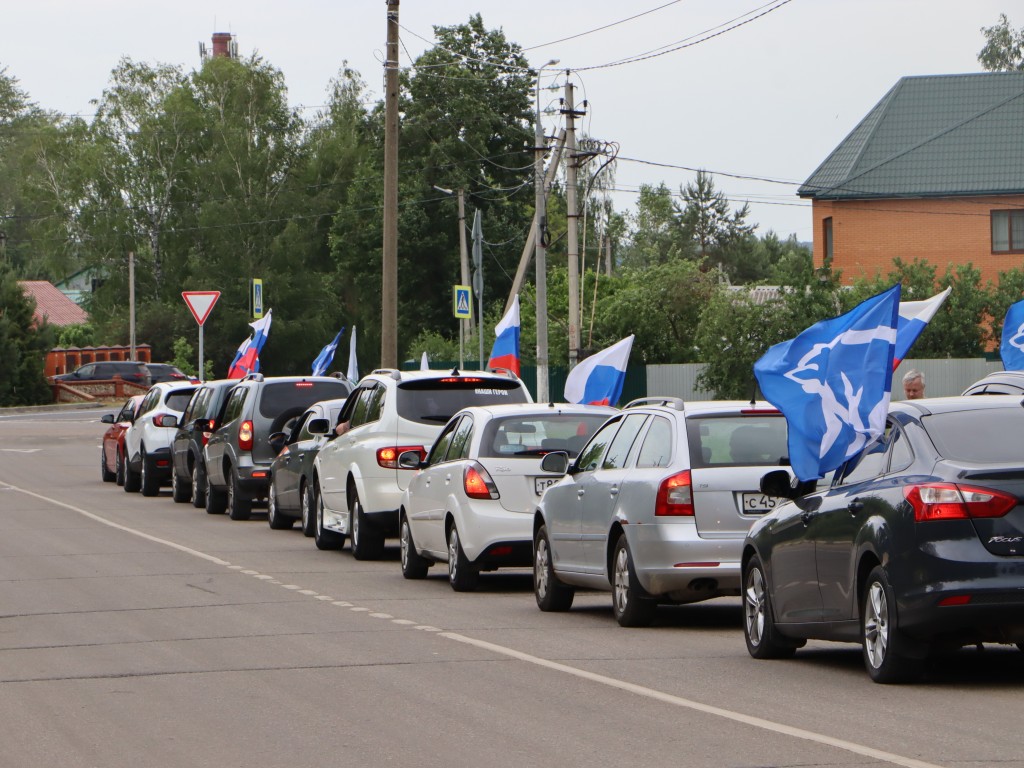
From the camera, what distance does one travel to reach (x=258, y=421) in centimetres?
2381

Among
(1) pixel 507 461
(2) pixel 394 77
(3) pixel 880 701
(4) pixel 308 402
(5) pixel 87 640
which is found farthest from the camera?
(2) pixel 394 77

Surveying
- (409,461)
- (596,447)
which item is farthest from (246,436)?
(596,447)

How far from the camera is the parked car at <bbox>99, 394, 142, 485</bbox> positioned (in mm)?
31875

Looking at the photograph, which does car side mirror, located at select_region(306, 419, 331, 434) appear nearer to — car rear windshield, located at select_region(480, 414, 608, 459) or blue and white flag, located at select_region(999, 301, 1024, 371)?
car rear windshield, located at select_region(480, 414, 608, 459)

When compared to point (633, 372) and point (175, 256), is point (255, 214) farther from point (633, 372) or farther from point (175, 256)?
point (633, 372)

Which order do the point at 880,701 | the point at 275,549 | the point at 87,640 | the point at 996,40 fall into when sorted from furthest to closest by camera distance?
1. the point at 996,40
2. the point at 275,549
3. the point at 87,640
4. the point at 880,701

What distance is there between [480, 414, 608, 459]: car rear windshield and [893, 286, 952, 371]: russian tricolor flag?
2.86 meters

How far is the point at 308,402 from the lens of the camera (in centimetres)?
2395

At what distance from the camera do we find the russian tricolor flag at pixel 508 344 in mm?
28859

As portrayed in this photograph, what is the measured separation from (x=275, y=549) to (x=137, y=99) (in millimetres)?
71249

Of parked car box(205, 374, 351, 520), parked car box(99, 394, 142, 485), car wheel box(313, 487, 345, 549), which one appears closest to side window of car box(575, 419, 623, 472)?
car wheel box(313, 487, 345, 549)

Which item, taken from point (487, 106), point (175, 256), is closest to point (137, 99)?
point (175, 256)

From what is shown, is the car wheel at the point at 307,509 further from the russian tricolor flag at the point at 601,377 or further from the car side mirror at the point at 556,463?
the car side mirror at the point at 556,463

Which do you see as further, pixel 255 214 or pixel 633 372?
pixel 255 214
